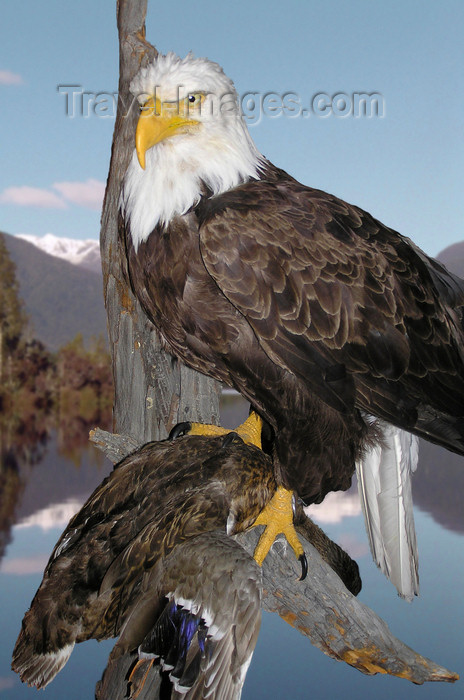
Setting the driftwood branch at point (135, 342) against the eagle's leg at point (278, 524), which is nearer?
the eagle's leg at point (278, 524)

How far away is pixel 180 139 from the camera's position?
9.08 feet

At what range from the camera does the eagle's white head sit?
2.71 meters

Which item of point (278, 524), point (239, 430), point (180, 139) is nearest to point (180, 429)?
point (239, 430)

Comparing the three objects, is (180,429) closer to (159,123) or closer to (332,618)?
(332,618)

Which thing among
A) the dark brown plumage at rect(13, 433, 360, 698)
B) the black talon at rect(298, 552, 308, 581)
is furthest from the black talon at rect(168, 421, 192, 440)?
the black talon at rect(298, 552, 308, 581)

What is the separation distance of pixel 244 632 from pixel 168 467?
3.19ft

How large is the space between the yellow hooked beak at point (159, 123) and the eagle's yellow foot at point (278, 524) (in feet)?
5.75

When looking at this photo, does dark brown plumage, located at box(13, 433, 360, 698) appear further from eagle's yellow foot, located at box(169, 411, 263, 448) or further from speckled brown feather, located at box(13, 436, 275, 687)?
eagle's yellow foot, located at box(169, 411, 263, 448)

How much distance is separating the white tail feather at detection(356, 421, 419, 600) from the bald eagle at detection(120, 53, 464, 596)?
566 millimetres

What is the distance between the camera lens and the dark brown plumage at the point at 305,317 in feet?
8.45

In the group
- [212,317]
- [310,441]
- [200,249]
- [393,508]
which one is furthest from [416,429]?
[200,249]

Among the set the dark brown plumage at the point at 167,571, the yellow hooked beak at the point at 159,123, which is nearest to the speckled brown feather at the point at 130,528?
the dark brown plumage at the point at 167,571

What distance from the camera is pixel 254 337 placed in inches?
106

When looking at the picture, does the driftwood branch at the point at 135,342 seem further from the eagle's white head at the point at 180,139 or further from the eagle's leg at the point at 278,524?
the eagle's leg at the point at 278,524
